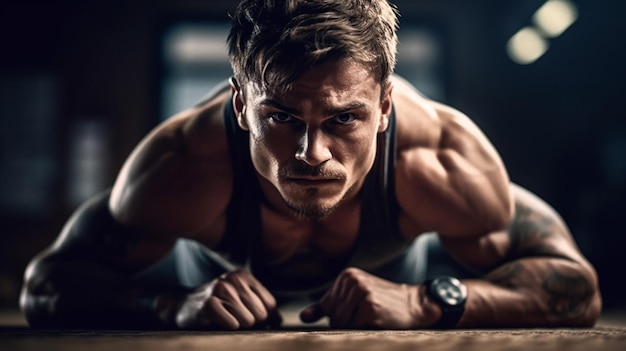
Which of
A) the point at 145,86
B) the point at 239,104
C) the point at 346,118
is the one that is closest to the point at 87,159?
the point at 145,86

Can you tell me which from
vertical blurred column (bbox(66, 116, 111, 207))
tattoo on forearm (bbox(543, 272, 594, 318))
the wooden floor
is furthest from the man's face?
vertical blurred column (bbox(66, 116, 111, 207))

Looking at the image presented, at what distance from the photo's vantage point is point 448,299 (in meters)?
1.49

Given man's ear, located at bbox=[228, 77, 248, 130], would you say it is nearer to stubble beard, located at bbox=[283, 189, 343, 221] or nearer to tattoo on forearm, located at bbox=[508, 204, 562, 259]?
stubble beard, located at bbox=[283, 189, 343, 221]

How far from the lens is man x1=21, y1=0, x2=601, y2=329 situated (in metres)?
1.35

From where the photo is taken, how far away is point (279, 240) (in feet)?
5.41

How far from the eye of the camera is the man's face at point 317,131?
1.32 meters

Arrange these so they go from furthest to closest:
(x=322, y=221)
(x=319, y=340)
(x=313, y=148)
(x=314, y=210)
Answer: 1. (x=322, y=221)
2. (x=314, y=210)
3. (x=313, y=148)
4. (x=319, y=340)

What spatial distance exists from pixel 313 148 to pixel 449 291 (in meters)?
0.44

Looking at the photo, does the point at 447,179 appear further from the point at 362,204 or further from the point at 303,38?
the point at 303,38

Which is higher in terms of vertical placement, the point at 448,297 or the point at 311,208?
the point at 311,208

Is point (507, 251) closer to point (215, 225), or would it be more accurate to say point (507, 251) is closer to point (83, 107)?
point (215, 225)

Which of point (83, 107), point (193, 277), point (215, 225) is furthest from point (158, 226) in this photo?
point (83, 107)

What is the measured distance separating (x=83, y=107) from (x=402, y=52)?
84.0 inches

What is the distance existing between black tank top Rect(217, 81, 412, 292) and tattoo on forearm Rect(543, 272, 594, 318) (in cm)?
34
